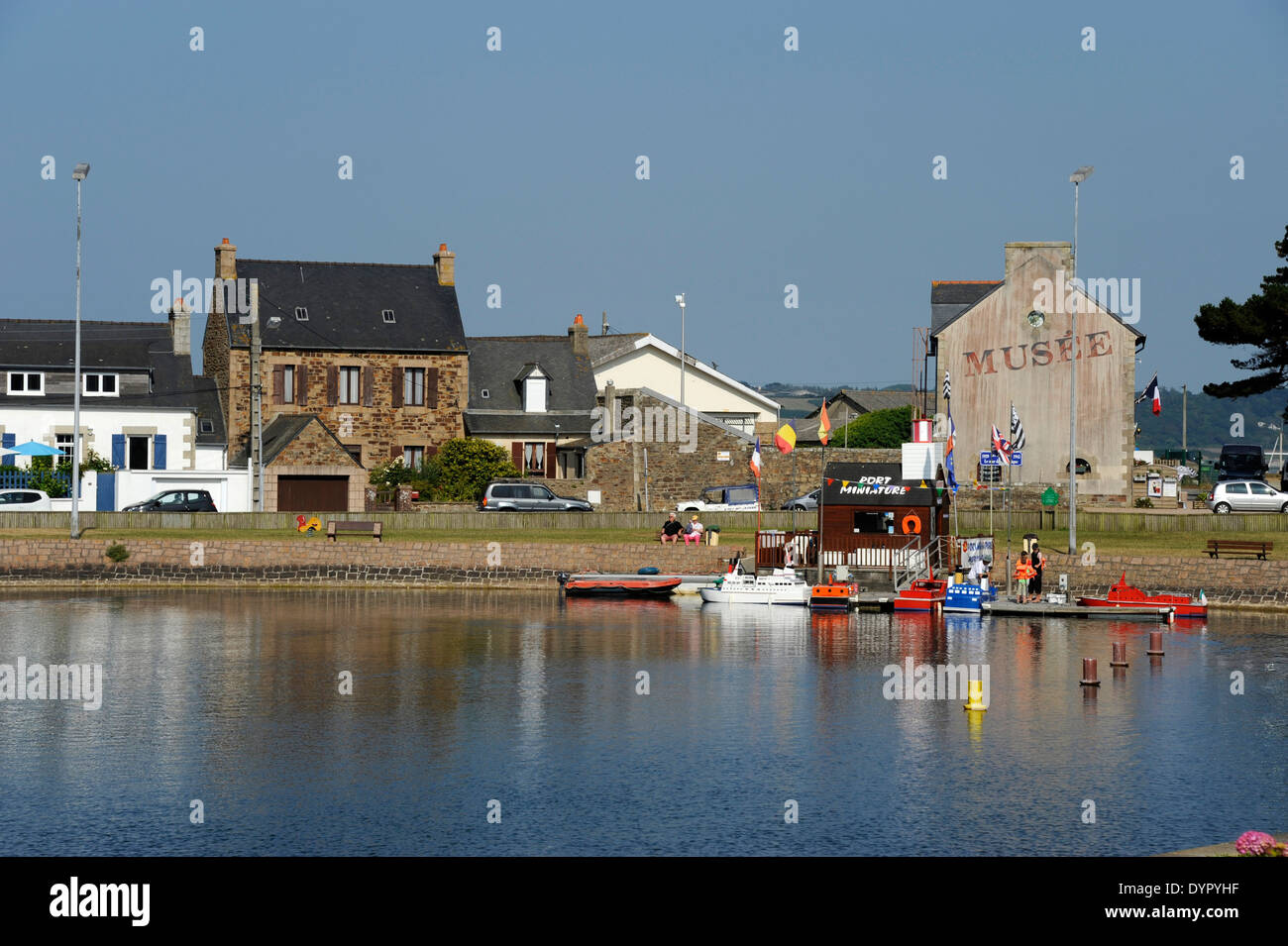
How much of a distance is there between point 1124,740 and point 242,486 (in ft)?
143

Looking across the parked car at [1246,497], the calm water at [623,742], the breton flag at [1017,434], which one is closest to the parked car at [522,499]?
the breton flag at [1017,434]

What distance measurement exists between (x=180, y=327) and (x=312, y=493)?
16.2 m

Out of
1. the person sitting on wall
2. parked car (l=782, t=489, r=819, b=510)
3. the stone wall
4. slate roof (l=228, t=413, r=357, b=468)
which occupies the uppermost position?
slate roof (l=228, t=413, r=357, b=468)

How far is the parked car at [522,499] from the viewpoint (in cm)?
5938

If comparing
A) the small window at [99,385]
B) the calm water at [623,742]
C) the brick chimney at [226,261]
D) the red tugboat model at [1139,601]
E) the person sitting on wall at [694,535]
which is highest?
the brick chimney at [226,261]

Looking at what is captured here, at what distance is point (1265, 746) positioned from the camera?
24688 millimetres

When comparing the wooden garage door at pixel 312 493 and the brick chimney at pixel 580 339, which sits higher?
the brick chimney at pixel 580 339

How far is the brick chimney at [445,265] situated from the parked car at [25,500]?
25733mm

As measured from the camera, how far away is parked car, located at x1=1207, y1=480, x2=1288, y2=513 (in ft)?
193

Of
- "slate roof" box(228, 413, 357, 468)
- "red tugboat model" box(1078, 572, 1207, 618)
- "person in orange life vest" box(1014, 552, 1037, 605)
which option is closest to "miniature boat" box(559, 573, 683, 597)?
"person in orange life vest" box(1014, 552, 1037, 605)

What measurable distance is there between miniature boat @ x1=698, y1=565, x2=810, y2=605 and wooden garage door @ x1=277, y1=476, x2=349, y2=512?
22.9 meters

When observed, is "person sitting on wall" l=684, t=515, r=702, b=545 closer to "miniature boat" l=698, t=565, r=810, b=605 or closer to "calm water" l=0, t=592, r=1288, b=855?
"miniature boat" l=698, t=565, r=810, b=605

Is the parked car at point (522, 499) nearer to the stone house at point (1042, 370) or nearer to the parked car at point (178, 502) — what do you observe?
the parked car at point (178, 502)
